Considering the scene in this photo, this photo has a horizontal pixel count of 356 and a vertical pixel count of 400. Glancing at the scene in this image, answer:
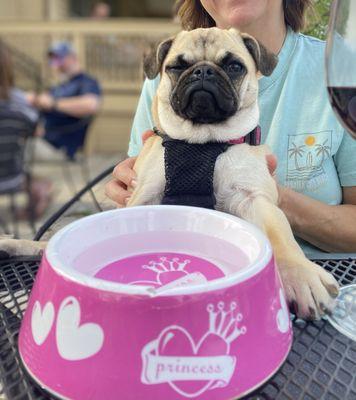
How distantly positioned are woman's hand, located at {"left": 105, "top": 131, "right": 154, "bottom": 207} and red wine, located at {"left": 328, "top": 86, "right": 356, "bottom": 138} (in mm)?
615

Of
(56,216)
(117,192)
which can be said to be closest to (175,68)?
(117,192)

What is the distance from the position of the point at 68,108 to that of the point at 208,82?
328 centimetres

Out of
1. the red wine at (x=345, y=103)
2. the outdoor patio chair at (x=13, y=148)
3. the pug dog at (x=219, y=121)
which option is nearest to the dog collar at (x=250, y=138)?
the pug dog at (x=219, y=121)

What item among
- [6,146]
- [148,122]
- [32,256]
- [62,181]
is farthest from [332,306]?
[62,181]

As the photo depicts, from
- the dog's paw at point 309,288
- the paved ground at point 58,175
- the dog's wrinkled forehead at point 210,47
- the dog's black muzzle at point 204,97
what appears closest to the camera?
the dog's paw at point 309,288

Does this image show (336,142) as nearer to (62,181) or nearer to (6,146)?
(6,146)

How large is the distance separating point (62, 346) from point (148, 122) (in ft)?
3.47

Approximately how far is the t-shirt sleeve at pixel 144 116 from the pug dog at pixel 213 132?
0.40ft

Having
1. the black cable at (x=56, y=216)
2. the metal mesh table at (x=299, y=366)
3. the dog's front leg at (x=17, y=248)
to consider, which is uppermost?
the metal mesh table at (x=299, y=366)

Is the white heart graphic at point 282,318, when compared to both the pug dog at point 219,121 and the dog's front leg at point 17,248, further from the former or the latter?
the dog's front leg at point 17,248

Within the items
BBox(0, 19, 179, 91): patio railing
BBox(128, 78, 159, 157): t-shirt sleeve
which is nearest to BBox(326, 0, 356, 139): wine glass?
BBox(128, 78, 159, 157): t-shirt sleeve

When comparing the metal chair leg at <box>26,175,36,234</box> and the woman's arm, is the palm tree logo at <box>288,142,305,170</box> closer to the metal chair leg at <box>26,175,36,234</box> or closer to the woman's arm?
the woman's arm

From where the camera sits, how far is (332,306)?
676mm

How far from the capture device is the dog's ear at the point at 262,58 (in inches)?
47.8
